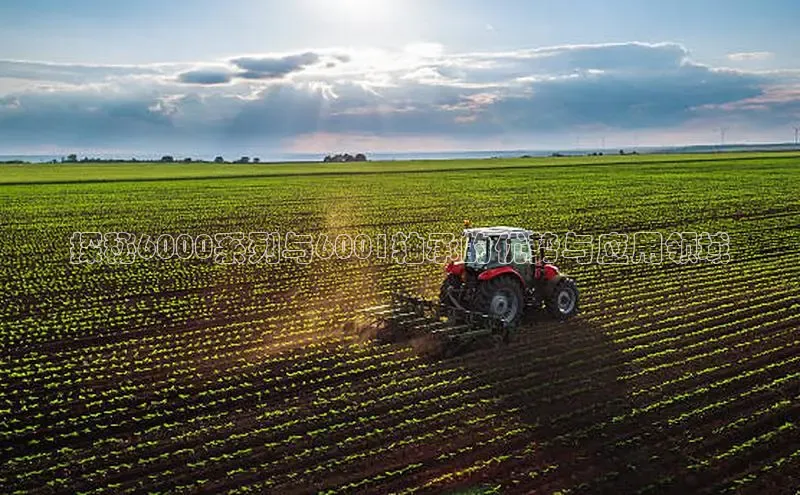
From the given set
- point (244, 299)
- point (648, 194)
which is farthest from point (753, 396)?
point (648, 194)

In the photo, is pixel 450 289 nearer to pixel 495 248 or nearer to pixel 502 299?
pixel 502 299

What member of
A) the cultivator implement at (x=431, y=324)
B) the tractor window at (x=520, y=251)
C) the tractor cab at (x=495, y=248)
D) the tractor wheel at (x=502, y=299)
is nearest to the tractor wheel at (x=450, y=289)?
the cultivator implement at (x=431, y=324)

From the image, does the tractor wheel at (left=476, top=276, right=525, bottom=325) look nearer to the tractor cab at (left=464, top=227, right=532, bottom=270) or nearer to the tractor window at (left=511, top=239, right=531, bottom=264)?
the tractor cab at (left=464, top=227, right=532, bottom=270)

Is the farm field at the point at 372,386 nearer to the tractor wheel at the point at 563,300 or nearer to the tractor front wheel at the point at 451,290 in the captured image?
the tractor wheel at the point at 563,300

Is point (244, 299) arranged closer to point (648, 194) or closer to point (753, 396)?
point (753, 396)

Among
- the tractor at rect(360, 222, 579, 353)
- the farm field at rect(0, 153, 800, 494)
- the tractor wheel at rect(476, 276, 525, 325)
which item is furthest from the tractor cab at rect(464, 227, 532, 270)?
the farm field at rect(0, 153, 800, 494)
